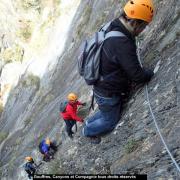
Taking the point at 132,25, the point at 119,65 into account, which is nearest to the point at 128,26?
the point at 132,25

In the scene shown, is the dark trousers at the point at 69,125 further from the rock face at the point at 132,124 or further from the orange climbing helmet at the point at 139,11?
the orange climbing helmet at the point at 139,11

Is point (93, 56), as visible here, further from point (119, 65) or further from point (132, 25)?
point (132, 25)

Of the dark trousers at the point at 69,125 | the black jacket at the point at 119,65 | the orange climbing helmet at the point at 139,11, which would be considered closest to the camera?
the orange climbing helmet at the point at 139,11

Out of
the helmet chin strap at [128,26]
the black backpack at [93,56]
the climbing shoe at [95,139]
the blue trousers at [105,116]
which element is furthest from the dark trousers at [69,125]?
the helmet chin strap at [128,26]

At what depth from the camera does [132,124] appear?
832cm

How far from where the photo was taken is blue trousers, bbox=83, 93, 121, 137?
859 centimetres

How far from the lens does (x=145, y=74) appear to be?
8125mm

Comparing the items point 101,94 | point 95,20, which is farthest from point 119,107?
point 95,20

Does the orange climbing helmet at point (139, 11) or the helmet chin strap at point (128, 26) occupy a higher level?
the orange climbing helmet at point (139, 11)

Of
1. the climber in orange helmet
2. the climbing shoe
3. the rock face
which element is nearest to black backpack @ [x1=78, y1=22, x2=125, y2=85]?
the climber in orange helmet

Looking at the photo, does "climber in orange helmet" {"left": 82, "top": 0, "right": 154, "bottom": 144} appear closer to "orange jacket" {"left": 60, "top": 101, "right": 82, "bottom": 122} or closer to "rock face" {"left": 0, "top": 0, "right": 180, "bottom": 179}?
"rock face" {"left": 0, "top": 0, "right": 180, "bottom": 179}

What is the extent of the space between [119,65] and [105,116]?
131cm

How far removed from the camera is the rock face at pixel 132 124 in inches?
284

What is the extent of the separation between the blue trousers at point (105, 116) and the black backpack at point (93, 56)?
0.48 meters
